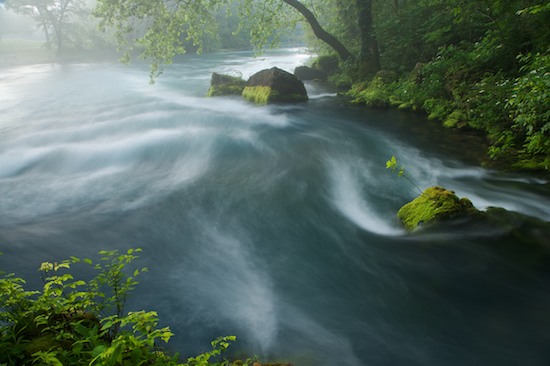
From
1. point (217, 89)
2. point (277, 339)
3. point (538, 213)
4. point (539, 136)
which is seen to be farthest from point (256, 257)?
point (217, 89)

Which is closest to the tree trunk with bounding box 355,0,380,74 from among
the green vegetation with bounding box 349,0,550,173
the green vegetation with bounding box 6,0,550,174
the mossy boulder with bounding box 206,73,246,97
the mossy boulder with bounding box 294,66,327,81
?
the green vegetation with bounding box 6,0,550,174

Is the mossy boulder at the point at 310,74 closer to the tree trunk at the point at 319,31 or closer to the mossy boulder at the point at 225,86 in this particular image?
the tree trunk at the point at 319,31

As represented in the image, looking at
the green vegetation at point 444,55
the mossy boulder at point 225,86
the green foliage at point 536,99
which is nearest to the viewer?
the green foliage at point 536,99

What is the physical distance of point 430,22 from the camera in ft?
44.3

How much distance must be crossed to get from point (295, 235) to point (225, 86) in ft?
44.9

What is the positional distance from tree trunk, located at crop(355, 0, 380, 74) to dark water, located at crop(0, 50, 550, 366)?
550cm

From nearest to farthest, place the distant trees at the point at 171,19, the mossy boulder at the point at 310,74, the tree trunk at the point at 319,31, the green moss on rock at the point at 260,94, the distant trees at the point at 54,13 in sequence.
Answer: the green moss on rock at the point at 260,94 < the distant trees at the point at 171,19 < the tree trunk at the point at 319,31 < the mossy boulder at the point at 310,74 < the distant trees at the point at 54,13

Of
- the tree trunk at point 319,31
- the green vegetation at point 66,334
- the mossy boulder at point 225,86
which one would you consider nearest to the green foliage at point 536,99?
Answer: the green vegetation at point 66,334

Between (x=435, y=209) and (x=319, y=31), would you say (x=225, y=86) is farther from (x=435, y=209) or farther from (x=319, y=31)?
(x=435, y=209)

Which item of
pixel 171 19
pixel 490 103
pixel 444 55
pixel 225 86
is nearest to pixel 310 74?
pixel 225 86

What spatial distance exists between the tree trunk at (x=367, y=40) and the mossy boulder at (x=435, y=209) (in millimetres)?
12050

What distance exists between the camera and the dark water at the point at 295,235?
12.7 feet

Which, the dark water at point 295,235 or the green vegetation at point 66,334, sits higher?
the green vegetation at point 66,334

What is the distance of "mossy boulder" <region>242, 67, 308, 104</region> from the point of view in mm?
Result: 15484
